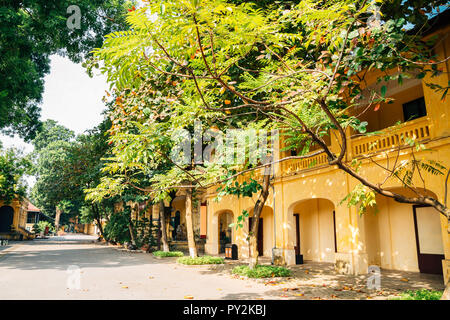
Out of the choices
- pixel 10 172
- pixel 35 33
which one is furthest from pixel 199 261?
pixel 10 172

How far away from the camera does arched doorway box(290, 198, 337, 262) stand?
14.6 metres

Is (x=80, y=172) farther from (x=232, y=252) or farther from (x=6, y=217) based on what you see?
(x=6, y=217)

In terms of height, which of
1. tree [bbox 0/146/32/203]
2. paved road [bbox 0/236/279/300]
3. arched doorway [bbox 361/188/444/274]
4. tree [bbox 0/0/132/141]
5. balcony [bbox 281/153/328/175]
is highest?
tree [bbox 0/0/132/141]

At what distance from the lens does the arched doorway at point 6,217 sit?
109 ft

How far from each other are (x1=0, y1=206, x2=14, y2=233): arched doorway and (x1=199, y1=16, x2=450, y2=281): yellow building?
31444mm

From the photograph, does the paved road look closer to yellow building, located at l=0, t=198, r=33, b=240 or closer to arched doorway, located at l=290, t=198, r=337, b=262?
arched doorway, located at l=290, t=198, r=337, b=262

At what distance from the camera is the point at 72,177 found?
75.8 ft

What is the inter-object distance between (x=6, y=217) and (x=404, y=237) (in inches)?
1459

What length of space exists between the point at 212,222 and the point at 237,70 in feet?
41.6

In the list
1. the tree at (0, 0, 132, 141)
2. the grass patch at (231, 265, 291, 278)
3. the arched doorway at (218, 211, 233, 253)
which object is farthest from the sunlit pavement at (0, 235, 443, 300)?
the arched doorway at (218, 211, 233, 253)

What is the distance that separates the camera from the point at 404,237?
11.9 m

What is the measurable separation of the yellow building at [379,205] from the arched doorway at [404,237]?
29mm

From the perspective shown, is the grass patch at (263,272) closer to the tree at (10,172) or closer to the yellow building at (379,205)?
the yellow building at (379,205)

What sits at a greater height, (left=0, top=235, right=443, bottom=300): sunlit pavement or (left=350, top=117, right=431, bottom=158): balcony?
(left=350, top=117, right=431, bottom=158): balcony
